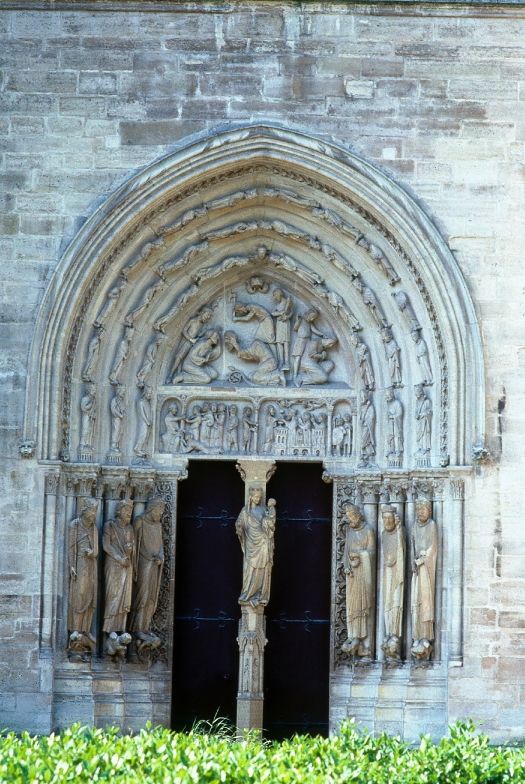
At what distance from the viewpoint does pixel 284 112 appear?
15555 mm

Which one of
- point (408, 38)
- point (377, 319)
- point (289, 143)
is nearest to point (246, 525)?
point (377, 319)

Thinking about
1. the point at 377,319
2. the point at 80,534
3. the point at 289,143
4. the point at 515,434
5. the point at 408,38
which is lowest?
the point at 80,534

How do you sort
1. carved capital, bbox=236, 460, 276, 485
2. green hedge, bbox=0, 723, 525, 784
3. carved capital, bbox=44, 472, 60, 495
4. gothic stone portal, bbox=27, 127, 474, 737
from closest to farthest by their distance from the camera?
green hedge, bbox=0, 723, 525, 784
carved capital, bbox=44, 472, 60, 495
gothic stone portal, bbox=27, 127, 474, 737
carved capital, bbox=236, 460, 276, 485

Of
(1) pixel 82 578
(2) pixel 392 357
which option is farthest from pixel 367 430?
(1) pixel 82 578

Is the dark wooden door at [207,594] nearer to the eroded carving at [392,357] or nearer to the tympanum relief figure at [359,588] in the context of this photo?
the tympanum relief figure at [359,588]

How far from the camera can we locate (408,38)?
15617 millimetres

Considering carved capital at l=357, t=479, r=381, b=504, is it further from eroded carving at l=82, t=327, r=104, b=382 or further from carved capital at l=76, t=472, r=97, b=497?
eroded carving at l=82, t=327, r=104, b=382

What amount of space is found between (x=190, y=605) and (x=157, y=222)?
12.1ft

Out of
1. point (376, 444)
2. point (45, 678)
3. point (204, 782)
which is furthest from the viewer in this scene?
point (376, 444)

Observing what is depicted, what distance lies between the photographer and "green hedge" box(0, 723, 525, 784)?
10.2 m

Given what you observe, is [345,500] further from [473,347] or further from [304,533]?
[473,347]

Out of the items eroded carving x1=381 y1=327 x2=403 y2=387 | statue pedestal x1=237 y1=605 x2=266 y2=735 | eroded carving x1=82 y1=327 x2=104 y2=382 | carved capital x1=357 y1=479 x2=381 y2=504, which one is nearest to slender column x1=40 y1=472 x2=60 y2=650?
eroded carving x1=82 y1=327 x2=104 y2=382

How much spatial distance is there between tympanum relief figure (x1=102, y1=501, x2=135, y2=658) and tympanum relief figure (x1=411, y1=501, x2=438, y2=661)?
2621mm

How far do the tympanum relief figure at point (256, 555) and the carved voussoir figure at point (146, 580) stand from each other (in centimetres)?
80
